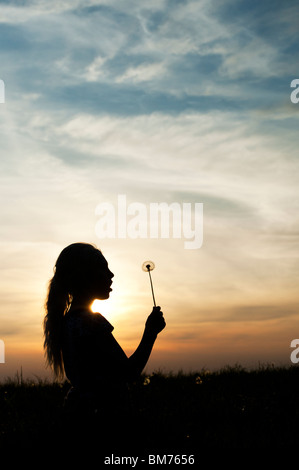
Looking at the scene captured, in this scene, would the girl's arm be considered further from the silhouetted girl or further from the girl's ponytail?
the girl's ponytail

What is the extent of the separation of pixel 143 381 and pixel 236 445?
12.6 ft

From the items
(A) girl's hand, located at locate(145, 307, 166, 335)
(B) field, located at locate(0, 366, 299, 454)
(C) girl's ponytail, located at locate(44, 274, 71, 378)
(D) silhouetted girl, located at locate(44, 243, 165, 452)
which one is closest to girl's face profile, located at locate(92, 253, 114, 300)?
(D) silhouetted girl, located at locate(44, 243, 165, 452)

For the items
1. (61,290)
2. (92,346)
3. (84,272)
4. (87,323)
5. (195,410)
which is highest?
(84,272)

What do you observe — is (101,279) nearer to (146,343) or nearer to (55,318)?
(55,318)

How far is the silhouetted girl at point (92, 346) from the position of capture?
15.9 feet

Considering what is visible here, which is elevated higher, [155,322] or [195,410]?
[155,322]

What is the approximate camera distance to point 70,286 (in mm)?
5277

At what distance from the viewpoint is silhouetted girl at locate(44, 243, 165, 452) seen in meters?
4.86

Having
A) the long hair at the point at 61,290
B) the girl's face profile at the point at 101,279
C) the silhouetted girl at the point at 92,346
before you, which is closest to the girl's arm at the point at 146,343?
the silhouetted girl at the point at 92,346

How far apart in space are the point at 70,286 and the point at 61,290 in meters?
0.14

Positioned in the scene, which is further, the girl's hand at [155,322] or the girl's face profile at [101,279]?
the girl's face profile at [101,279]

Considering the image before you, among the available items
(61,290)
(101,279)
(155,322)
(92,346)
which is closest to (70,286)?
(61,290)

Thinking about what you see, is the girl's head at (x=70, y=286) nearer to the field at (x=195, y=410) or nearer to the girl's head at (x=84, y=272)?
the girl's head at (x=84, y=272)

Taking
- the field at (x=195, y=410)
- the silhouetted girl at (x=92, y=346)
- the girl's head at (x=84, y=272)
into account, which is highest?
the girl's head at (x=84, y=272)
